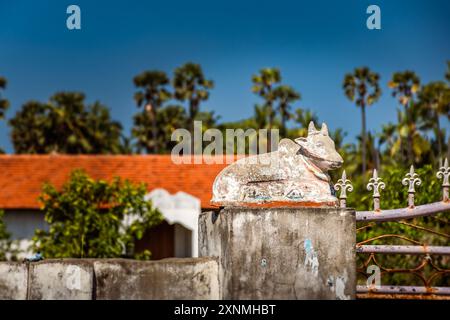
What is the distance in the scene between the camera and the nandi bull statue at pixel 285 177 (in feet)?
19.6

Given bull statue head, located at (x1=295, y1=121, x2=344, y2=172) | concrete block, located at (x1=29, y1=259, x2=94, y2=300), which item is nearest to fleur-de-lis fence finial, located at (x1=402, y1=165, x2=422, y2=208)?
bull statue head, located at (x1=295, y1=121, x2=344, y2=172)

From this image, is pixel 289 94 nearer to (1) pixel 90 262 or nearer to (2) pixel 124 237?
(2) pixel 124 237

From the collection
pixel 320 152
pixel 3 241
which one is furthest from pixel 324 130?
pixel 3 241

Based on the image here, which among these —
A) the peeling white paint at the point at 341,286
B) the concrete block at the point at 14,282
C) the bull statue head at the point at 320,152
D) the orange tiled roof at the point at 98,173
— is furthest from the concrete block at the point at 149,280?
the orange tiled roof at the point at 98,173

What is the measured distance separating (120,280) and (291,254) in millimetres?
1465

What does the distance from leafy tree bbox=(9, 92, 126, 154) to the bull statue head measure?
27.6m

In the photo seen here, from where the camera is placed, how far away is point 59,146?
3334 centimetres

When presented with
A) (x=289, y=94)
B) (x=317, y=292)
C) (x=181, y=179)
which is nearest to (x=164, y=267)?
(x=317, y=292)

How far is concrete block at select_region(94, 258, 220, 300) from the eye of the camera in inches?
223

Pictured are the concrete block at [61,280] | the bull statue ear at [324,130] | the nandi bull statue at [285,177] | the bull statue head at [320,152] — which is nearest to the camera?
the concrete block at [61,280]

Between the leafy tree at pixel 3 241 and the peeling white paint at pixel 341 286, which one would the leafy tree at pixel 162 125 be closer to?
the leafy tree at pixel 3 241

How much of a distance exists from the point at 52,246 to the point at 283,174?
10316 mm

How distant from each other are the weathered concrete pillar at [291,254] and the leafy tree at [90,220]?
31.2 ft
